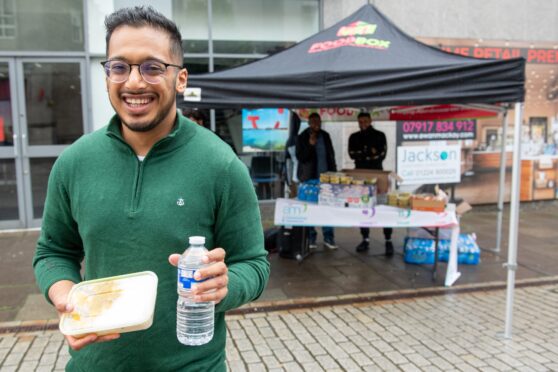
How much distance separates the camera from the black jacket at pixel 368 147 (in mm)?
7047

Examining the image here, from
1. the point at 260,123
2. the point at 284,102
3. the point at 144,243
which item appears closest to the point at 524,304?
the point at 284,102

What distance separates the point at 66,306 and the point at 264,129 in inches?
317

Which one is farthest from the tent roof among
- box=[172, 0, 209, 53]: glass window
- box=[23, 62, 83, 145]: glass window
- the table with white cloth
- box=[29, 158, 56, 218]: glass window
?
box=[29, 158, 56, 218]: glass window

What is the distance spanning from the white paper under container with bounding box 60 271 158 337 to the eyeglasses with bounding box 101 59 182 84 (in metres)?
0.59

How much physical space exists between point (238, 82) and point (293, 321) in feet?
8.18

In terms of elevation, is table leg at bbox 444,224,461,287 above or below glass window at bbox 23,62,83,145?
below

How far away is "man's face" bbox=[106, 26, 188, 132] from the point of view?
4.82ft

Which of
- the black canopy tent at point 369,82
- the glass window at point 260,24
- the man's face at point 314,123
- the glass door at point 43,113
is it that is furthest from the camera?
the glass window at point 260,24

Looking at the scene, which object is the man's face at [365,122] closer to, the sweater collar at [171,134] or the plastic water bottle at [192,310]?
the sweater collar at [171,134]

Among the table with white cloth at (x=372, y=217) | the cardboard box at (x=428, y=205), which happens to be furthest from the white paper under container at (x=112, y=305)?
the cardboard box at (x=428, y=205)

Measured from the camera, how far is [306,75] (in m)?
4.91

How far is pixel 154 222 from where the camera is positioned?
4.81 ft

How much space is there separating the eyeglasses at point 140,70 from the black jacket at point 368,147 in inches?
230

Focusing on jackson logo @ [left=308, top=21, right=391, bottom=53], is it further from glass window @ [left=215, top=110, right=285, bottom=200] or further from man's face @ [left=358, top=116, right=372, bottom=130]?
glass window @ [left=215, top=110, right=285, bottom=200]
